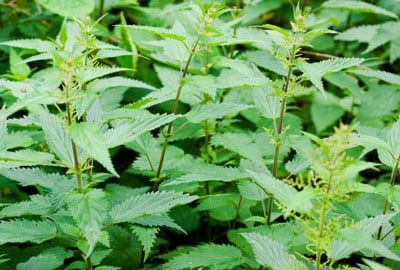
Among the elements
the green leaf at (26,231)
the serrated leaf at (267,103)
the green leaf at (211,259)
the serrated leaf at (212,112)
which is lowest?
the green leaf at (211,259)

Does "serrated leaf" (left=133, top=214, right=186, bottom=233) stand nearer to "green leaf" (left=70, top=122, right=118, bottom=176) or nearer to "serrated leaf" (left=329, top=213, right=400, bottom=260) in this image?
"green leaf" (left=70, top=122, right=118, bottom=176)

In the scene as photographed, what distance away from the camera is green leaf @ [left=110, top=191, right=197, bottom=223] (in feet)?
6.23

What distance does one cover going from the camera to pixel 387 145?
1950mm

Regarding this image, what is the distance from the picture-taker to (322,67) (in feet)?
6.66

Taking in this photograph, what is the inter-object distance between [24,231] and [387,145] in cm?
138

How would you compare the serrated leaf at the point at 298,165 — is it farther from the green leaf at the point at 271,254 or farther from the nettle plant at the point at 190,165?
the green leaf at the point at 271,254

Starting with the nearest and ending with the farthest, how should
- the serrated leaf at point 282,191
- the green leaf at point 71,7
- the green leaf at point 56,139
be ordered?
the serrated leaf at point 282,191, the green leaf at point 56,139, the green leaf at point 71,7

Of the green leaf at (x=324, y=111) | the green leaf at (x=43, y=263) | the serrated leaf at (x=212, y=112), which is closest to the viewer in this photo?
the green leaf at (x=43, y=263)

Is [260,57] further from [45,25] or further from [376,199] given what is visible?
[45,25]

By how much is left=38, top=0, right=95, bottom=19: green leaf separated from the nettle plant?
0.11m

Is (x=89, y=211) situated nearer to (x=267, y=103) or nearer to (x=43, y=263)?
(x=43, y=263)

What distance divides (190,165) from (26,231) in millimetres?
836

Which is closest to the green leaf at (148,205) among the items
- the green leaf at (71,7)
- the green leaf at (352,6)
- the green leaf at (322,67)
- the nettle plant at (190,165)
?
the nettle plant at (190,165)

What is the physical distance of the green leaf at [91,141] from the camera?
1.55 m
